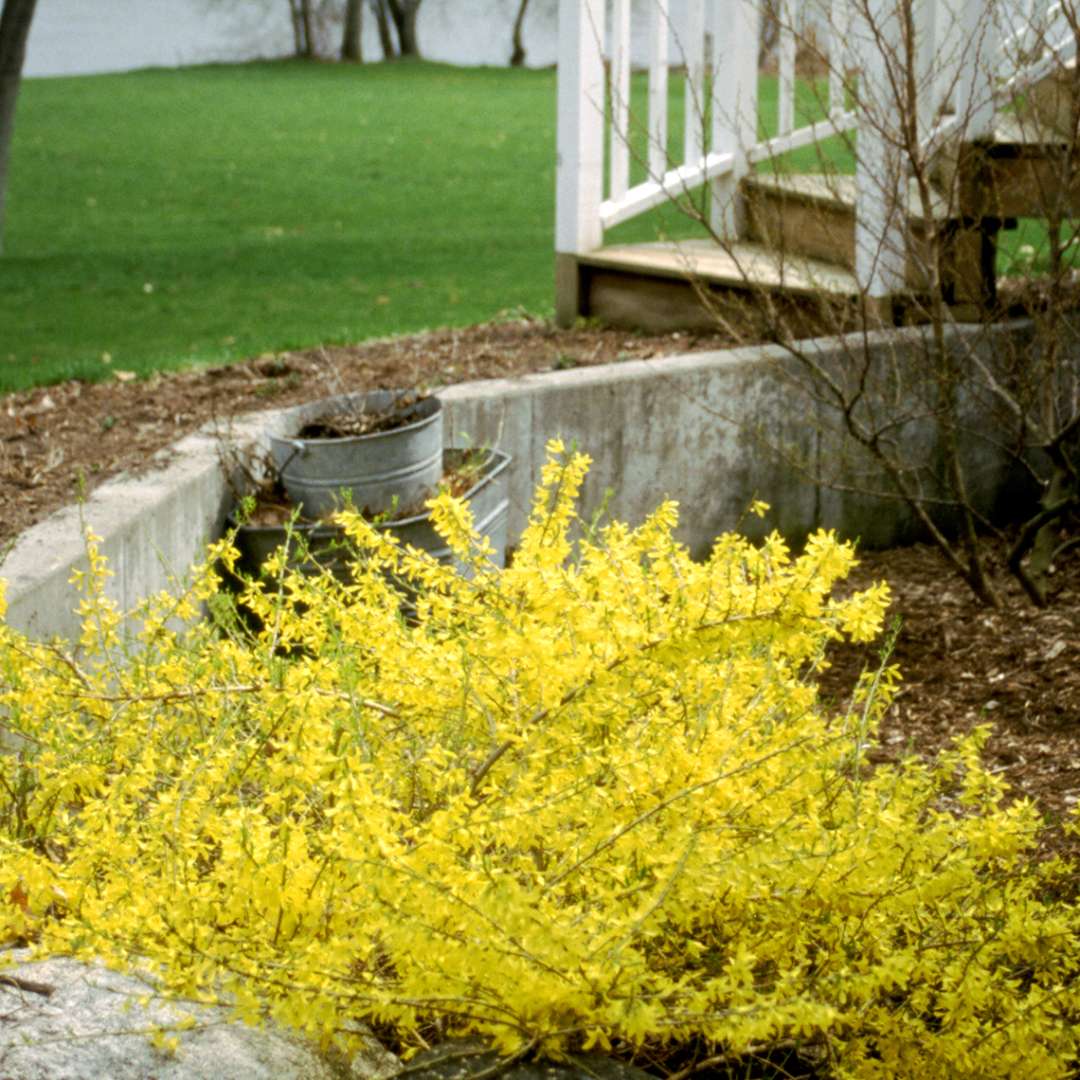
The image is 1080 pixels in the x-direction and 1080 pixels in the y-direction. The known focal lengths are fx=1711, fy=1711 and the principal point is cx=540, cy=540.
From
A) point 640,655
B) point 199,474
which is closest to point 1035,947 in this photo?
point 640,655

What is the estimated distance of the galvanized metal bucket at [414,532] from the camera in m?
5.13

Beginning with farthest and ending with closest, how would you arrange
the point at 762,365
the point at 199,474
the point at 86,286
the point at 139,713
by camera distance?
1. the point at 86,286
2. the point at 762,365
3. the point at 199,474
4. the point at 139,713

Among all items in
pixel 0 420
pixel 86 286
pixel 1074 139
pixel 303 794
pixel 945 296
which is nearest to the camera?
pixel 303 794

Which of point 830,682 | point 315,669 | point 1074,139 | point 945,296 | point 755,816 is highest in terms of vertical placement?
point 1074,139

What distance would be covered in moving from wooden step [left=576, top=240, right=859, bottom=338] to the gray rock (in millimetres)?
4841

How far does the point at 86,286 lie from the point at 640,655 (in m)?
10.8

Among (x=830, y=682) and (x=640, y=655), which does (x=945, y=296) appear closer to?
(x=830, y=682)

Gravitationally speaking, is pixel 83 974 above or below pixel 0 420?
below

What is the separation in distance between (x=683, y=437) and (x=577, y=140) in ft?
5.92

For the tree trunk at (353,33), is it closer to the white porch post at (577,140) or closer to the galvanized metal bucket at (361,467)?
the white porch post at (577,140)

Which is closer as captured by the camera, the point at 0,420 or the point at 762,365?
the point at 0,420

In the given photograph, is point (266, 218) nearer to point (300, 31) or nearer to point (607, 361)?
point (607, 361)

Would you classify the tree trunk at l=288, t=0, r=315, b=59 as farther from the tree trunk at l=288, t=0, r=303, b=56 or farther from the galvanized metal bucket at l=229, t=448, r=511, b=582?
the galvanized metal bucket at l=229, t=448, r=511, b=582

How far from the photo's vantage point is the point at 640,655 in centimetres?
272
